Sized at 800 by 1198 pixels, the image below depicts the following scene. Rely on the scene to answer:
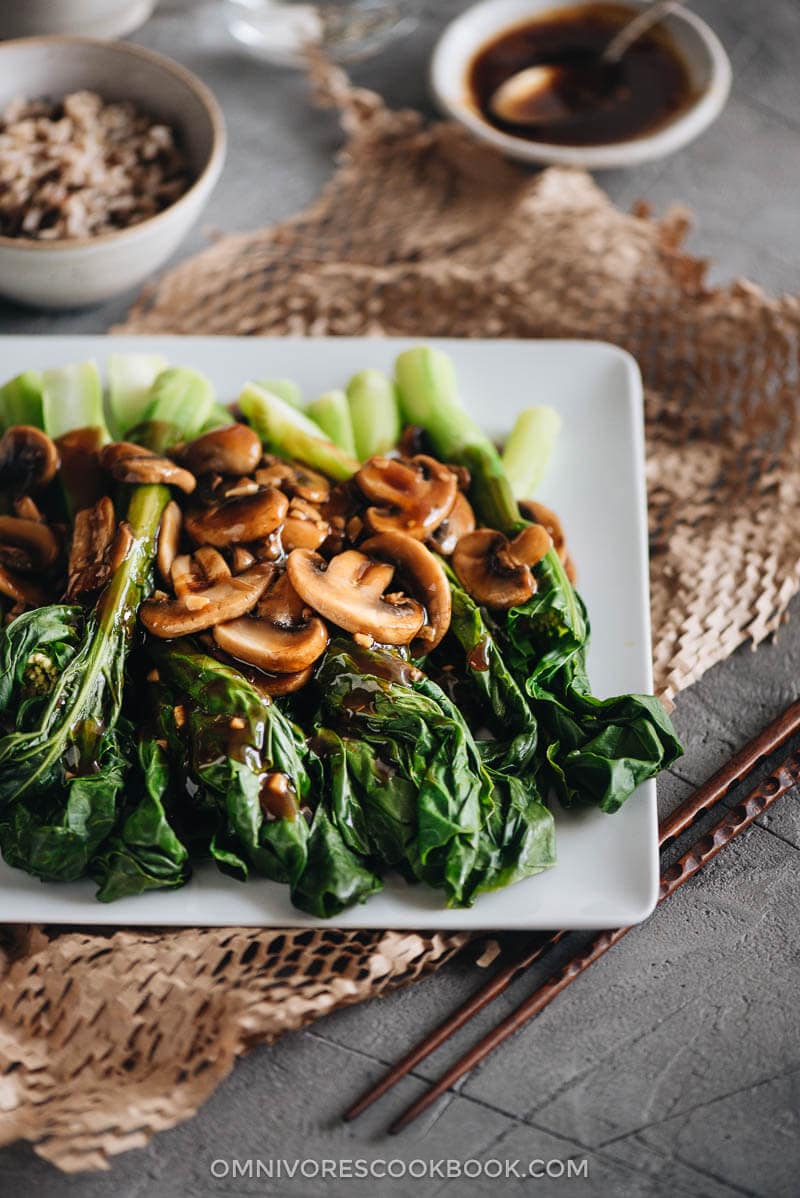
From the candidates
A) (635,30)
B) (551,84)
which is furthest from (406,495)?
(635,30)

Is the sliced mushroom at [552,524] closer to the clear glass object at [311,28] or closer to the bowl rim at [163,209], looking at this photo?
the bowl rim at [163,209]

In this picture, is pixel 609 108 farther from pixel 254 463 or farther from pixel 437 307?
pixel 254 463

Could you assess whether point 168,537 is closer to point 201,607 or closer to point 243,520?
point 243,520

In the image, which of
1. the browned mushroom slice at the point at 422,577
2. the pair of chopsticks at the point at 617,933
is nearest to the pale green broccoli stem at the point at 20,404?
the browned mushroom slice at the point at 422,577

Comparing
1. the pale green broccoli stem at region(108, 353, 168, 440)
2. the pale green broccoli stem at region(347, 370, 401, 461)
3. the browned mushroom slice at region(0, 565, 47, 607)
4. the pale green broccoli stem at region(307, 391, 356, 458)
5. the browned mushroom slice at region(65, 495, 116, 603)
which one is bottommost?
the browned mushroom slice at region(0, 565, 47, 607)

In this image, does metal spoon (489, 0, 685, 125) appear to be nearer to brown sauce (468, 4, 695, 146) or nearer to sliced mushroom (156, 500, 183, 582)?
brown sauce (468, 4, 695, 146)

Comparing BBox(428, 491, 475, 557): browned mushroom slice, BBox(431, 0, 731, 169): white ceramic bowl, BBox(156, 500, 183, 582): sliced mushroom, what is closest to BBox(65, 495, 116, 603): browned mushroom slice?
BBox(156, 500, 183, 582): sliced mushroom
